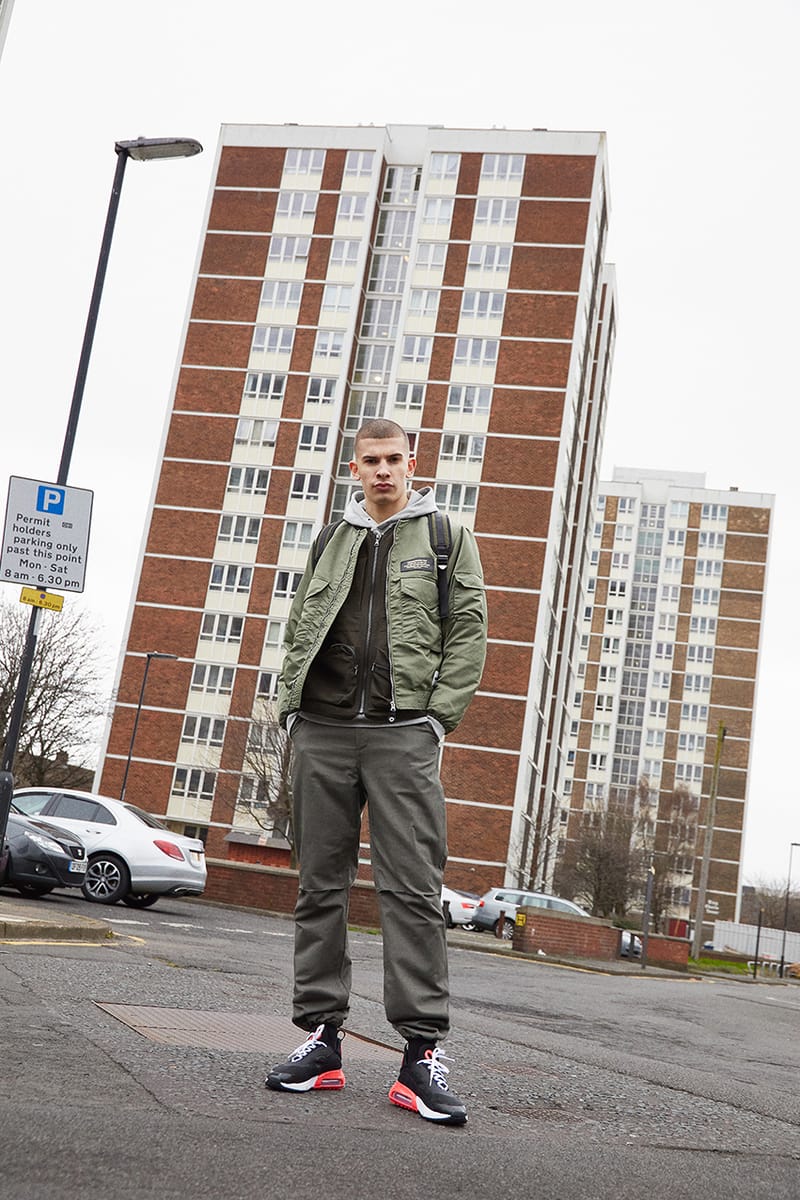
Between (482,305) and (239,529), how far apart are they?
698 inches

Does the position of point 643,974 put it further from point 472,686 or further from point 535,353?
point 535,353

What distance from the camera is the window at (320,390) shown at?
225ft

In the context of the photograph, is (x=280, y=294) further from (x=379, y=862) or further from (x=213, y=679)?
(x=379, y=862)

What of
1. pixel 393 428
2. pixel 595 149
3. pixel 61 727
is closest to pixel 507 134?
pixel 595 149

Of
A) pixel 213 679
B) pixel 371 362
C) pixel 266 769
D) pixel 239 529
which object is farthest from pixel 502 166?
pixel 266 769

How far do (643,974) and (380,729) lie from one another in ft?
79.1

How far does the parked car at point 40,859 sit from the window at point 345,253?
58769 mm

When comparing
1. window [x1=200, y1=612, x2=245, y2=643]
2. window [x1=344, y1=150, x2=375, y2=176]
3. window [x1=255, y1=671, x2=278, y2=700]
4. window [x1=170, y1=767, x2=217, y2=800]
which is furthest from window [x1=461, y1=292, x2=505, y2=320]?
window [x1=170, y1=767, x2=217, y2=800]

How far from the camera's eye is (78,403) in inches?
549

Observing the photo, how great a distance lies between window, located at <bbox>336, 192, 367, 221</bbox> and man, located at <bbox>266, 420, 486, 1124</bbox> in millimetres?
69958

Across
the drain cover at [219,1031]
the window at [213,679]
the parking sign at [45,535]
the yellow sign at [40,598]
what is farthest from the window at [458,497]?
the drain cover at [219,1031]

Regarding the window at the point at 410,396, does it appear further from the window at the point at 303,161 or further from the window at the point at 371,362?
the window at the point at 303,161

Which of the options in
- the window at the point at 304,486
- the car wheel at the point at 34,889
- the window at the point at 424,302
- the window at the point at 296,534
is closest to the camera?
the car wheel at the point at 34,889

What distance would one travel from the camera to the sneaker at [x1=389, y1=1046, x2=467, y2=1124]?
3746 mm
